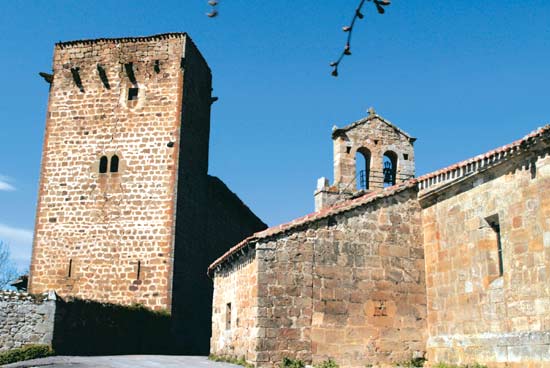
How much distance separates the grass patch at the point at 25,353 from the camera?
14.6m

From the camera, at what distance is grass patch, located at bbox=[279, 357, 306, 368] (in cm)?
1183

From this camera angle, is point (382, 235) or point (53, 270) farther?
point (53, 270)

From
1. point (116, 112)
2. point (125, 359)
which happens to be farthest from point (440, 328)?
point (116, 112)

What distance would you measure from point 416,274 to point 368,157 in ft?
19.7

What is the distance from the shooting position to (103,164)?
20.6 meters

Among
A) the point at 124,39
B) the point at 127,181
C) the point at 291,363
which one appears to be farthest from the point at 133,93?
the point at 291,363

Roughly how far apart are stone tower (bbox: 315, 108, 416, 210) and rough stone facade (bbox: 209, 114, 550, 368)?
14.2 feet

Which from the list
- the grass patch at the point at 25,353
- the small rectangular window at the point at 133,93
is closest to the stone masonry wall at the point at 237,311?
the grass patch at the point at 25,353

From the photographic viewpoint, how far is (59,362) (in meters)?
13.8

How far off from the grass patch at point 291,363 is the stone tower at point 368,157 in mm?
6732

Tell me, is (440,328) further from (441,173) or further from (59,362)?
(59,362)

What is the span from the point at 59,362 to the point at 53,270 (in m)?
6.38

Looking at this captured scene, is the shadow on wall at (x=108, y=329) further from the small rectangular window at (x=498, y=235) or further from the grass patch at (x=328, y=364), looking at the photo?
the small rectangular window at (x=498, y=235)

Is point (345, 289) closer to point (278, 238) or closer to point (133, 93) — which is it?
point (278, 238)
